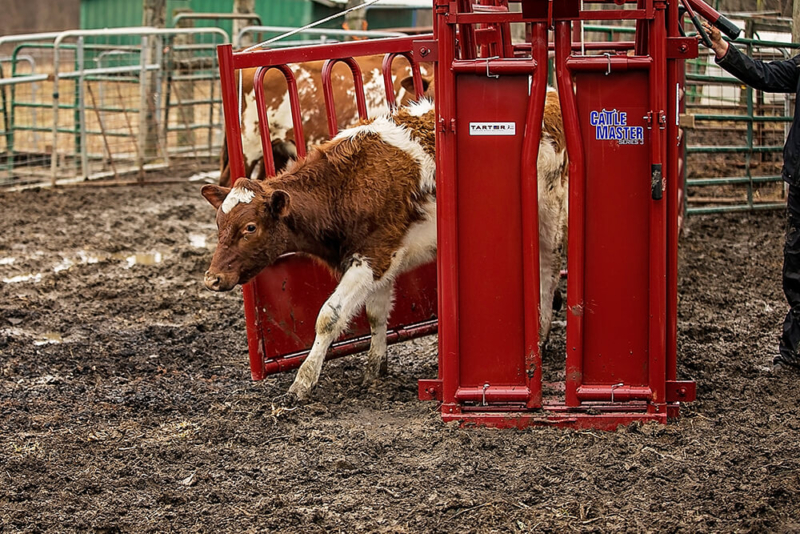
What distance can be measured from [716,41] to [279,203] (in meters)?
2.54

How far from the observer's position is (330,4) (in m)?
23.8

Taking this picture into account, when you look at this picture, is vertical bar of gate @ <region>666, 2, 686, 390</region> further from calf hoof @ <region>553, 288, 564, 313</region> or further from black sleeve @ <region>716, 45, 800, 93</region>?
calf hoof @ <region>553, 288, 564, 313</region>

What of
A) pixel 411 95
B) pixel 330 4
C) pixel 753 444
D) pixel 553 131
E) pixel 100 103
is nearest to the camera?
pixel 753 444

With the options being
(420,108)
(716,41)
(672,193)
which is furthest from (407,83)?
(672,193)

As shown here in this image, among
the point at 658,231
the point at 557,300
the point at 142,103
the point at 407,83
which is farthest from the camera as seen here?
the point at 142,103

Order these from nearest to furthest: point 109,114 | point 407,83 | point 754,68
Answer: point 754,68, point 407,83, point 109,114

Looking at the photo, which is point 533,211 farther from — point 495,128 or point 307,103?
point 307,103

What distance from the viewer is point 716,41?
5324mm

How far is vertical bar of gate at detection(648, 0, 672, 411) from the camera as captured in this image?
15.2 ft

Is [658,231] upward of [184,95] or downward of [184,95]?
downward

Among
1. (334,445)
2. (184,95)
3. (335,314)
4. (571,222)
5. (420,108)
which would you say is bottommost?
(334,445)

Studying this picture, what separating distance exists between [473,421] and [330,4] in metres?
20.2

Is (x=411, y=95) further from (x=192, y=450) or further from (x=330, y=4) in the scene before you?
(x=330, y=4)

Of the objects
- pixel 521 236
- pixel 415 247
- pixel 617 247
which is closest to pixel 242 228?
pixel 415 247
